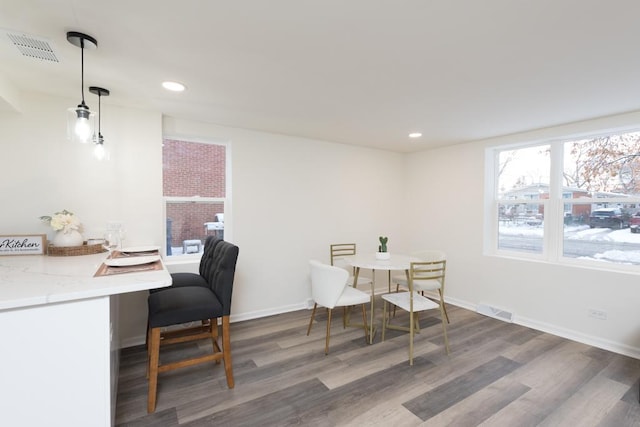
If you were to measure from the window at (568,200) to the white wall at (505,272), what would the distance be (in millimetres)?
190

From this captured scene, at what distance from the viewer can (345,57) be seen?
6.11 feet

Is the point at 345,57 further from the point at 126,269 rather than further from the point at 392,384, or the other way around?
the point at 392,384

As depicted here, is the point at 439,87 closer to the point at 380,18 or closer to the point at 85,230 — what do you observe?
the point at 380,18

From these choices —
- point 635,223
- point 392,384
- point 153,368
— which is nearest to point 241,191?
point 153,368

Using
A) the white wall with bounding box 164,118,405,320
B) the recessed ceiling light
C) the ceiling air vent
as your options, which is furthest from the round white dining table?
the ceiling air vent

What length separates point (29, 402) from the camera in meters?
A: 1.33

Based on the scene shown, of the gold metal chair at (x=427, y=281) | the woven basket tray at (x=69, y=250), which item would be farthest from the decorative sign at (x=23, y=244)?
the gold metal chair at (x=427, y=281)

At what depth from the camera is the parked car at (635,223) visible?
2.94 metres

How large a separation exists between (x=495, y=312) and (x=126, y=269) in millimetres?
3991

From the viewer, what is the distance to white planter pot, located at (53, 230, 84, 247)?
2.32m

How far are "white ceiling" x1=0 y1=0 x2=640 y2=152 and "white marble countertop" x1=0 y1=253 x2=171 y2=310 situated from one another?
1282 mm

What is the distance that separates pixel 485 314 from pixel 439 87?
9.76 feet

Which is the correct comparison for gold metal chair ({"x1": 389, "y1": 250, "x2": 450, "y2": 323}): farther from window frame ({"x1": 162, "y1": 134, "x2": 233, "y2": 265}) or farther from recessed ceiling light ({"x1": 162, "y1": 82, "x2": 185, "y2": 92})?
recessed ceiling light ({"x1": 162, "y1": 82, "x2": 185, "y2": 92})

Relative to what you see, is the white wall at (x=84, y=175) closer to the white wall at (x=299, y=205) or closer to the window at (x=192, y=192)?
the white wall at (x=299, y=205)
